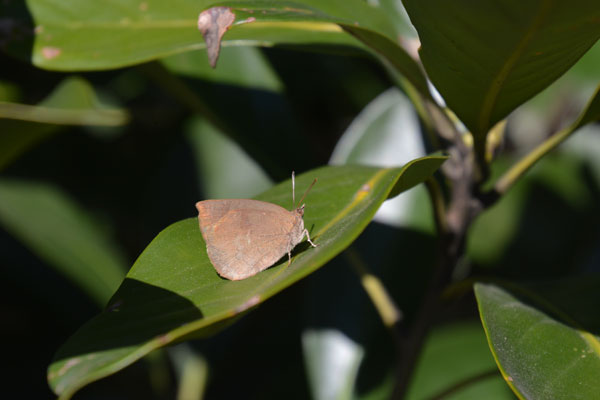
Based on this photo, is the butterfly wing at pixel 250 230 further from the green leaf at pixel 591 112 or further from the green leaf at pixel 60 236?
the green leaf at pixel 60 236

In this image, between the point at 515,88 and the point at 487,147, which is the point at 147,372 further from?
the point at 515,88

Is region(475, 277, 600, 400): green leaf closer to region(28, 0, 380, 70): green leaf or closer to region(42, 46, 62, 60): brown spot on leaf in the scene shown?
region(28, 0, 380, 70): green leaf

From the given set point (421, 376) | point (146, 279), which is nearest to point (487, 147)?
point (146, 279)

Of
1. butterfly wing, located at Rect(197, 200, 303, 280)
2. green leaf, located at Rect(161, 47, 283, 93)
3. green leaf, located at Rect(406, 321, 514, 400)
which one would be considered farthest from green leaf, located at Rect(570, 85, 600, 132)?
green leaf, located at Rect(406, 321, 514, 400)

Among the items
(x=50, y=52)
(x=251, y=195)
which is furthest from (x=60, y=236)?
(x=50, y=52)

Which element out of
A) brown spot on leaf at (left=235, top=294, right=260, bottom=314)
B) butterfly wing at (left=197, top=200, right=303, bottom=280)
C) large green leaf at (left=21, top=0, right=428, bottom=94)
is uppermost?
large green leaf at (left=21, top=0, right=428, bottom=94)

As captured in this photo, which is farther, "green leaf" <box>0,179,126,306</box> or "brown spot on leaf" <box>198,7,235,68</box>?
"green leaf" <box>0,179,126,306</box>
